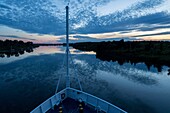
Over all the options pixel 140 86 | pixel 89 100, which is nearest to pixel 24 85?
pixel 89 100

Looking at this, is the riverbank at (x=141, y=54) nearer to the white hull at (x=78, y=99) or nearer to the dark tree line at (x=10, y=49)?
the white hull at (x=78, y=99)

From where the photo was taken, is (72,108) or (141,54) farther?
(141,54)

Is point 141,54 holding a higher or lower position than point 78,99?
lower

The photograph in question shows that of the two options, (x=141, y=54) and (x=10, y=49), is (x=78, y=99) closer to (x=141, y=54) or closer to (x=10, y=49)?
(x=141, y=54)

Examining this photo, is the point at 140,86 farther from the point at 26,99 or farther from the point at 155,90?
the point at 26,99

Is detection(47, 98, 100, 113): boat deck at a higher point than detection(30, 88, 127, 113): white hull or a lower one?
lower

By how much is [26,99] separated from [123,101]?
12513 mm

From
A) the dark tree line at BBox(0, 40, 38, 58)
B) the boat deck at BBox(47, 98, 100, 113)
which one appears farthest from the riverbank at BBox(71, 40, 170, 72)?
the dark tree line at BBox(0, 40, 38, 58)

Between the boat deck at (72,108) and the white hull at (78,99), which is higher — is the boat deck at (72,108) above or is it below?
below

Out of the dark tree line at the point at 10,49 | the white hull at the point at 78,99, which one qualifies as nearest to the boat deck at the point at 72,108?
the white hull at the point at 78,99

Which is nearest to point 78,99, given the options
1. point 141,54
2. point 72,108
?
point 72,108

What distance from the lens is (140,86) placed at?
78.1 ft

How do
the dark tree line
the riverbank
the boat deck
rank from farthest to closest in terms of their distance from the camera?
the dark tree line, the riverbank, the boat deck

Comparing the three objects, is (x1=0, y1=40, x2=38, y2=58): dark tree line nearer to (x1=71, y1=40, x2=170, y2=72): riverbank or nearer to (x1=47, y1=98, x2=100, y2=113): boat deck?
(x1=71, y1=40, x2=170, y2=72): riverbank
